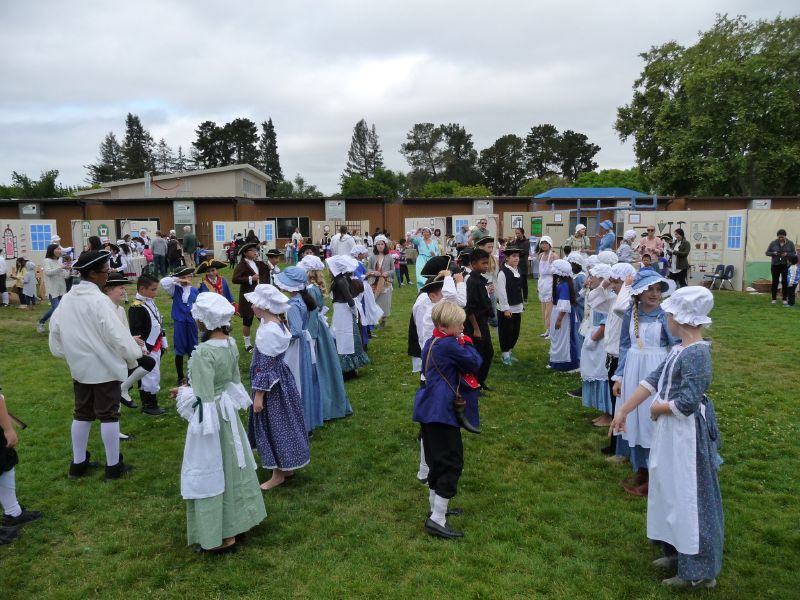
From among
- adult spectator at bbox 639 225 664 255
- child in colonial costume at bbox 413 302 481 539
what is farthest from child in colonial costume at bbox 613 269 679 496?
adult spectator at bbox 639 225 664 255

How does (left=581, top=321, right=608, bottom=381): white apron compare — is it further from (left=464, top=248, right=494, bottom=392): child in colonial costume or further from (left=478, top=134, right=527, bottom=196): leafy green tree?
(left=478, top=134, right=527, bottom=196): leafy green tree

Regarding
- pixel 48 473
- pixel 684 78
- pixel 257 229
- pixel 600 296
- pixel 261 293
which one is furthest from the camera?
pixel 684 78

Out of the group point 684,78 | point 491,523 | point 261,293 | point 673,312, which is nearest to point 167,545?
point 261,293

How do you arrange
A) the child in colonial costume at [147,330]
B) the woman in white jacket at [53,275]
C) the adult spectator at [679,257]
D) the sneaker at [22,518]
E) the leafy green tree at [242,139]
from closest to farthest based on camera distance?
1. the sneaker at [22,518]
2. the child in colonial costume at [147,330]
3. the woman in white jacket at [53,275]
4. the adult spectator at [679,257]
5. the leafy green tree at [242,139]

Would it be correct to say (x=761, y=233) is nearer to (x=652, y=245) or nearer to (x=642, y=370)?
(x=652, y=245)

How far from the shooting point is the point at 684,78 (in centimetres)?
3434

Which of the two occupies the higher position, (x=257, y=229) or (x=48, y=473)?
(x=257, y=229)

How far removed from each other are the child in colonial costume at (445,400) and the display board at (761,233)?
17.4 metres

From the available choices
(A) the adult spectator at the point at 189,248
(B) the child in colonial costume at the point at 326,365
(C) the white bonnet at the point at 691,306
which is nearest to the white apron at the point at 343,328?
(B) the child in colonial costume at the point at 326,365

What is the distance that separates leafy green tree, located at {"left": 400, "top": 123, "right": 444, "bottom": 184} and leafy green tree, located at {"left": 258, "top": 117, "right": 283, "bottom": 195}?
1930 cm

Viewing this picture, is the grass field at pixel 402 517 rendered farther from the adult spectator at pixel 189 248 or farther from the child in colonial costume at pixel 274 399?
the adult spectator at pixel 189 248

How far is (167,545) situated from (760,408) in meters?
6.93

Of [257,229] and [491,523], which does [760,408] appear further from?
[257,229]

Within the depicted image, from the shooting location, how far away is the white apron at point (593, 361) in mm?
6414
